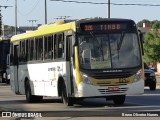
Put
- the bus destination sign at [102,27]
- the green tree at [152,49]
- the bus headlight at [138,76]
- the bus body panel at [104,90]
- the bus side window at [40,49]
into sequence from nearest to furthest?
the bus body panel at [104,90] → the bus headlight at [138,76] → the bus destination sign at [102,27] → the bus side window at [40,49] → the green tree at [152,49]

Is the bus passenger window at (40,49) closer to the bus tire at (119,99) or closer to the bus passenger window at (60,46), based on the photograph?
the bus passenger window at (60,46)

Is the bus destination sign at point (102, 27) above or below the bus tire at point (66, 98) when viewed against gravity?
above

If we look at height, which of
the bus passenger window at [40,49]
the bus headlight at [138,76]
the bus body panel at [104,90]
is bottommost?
the bus body panel at [104,90]

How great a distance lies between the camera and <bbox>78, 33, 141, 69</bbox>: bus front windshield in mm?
18734

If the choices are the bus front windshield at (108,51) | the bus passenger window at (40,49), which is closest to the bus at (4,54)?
the bus passenger window at (40,49)

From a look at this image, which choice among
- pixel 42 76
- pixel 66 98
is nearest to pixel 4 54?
pixel 42 76

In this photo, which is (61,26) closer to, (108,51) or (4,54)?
(108,51)

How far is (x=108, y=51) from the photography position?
61.8 feet

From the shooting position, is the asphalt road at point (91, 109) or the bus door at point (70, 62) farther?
the bus door at point (70, 62)

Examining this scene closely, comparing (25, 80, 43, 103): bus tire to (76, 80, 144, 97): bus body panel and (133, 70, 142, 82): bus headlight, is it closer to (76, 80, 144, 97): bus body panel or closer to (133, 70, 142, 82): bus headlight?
(76, 80, 144, 97): bus body panel

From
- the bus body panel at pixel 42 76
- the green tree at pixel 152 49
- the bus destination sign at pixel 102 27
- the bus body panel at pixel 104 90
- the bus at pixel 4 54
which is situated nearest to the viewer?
the bus body panel at pixel 104 90

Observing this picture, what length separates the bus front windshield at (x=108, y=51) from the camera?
18734 millimetres

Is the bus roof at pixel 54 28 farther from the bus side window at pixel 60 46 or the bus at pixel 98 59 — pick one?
the bus side window at pixel 60 46

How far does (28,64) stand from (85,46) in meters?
5.97
